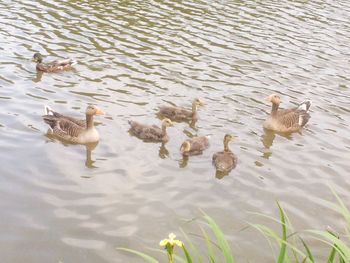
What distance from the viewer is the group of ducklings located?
10461 millimetres

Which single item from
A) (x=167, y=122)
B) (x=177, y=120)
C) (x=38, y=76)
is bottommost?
(x=38, y=76)

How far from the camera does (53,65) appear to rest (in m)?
14.3

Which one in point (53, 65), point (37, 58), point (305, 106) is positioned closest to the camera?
point (305, 106)

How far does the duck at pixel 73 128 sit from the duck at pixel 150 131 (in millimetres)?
804

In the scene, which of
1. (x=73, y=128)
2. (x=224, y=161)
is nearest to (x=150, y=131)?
(x=73, y=128)

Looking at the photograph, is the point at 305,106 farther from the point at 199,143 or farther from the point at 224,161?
the point at 224,161

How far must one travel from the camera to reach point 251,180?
32.6 ft

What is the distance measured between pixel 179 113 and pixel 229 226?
4393mm

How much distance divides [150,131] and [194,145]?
3.57 feet

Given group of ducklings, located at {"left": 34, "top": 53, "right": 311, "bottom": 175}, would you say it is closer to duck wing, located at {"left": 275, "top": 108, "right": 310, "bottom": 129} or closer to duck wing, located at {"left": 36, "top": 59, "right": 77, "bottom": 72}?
duck wing, located at {"left": 275, "top": 108, "right": 310, "bottom": 129}

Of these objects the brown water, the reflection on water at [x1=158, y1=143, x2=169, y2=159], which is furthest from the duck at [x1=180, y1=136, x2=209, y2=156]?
the reflection on water at [x1=158, y1=143, x2=169, y2=159]

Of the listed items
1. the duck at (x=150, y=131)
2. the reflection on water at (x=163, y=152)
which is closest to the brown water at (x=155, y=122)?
the reflection on water at (x=163, y=152)

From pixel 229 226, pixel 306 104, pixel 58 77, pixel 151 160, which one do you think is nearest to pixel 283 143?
pixel 306 104

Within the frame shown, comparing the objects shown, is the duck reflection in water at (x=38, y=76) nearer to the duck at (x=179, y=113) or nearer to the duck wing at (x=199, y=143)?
the duck at (x=179, y=113)
